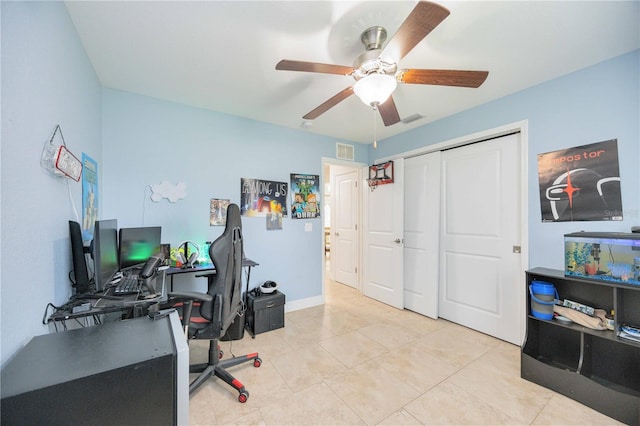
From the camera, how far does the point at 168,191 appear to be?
2584mm

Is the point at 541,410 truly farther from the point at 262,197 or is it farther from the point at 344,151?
the point at 344,151

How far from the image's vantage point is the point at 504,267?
253 cm

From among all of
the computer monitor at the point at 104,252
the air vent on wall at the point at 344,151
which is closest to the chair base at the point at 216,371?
the computer monitor at the point at 104,252

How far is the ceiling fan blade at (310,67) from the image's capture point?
1.46 m

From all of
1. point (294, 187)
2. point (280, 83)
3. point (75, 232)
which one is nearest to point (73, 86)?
point (75, 232)

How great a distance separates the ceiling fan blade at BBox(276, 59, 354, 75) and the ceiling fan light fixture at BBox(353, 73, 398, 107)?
0.44ft

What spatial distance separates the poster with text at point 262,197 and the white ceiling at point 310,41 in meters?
1.02

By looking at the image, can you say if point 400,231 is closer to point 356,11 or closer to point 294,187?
point 294,187

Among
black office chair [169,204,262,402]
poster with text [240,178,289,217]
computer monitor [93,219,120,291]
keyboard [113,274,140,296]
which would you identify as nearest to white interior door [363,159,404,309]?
poster with text [240,178,289,217]

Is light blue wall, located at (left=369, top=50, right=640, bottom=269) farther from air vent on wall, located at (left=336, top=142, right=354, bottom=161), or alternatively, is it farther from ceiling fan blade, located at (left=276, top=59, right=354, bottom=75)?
ceiling fan blade, located at (left=276, top=59, right=354, bottom=75)

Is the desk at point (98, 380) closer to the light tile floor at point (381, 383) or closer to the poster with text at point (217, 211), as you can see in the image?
the light tile floor at point (381, 383)

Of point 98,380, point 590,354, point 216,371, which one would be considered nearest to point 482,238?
point 590,354

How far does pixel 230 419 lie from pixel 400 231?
2.71 meters

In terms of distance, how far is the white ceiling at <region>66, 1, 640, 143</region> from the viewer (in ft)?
4.75
